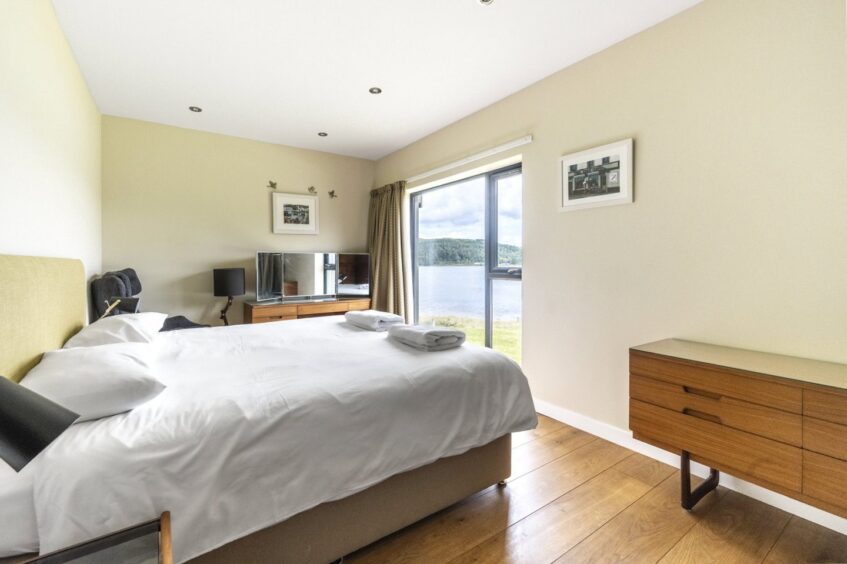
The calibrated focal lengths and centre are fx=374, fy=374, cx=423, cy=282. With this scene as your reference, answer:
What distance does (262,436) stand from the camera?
1211mm

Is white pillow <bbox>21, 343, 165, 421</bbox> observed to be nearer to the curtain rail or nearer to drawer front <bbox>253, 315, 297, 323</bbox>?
drawer front <bbox>253, 315, 297, 323</bbox>

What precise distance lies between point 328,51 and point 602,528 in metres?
3.10

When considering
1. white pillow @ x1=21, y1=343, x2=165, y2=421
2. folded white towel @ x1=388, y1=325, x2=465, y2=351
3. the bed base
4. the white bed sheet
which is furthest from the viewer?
folded white towel @ x1=388, y1=325, x2=465, y2=351

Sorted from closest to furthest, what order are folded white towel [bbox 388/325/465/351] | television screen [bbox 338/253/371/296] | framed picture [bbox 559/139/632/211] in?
folded white towel [bbox 388/325/465/351], framed picture [bbox 559/139/632/211], television screen [bbox 338/253/371/296]

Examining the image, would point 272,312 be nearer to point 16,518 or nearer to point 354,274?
point 354,274

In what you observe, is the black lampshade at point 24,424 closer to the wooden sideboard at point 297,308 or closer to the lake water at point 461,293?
the lake water at point 461,293

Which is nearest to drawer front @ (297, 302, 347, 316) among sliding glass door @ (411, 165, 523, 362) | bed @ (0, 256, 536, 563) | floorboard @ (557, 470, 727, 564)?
sliding glass door @ (411, 165, 523, 362)

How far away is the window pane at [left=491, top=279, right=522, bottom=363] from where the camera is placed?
3.37m

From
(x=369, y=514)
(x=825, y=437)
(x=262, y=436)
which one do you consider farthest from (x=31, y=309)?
(x=825, y=437)

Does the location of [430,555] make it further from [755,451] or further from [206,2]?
[206,2]

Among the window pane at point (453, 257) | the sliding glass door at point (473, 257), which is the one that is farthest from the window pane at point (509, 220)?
the window pane at point (453, 257)

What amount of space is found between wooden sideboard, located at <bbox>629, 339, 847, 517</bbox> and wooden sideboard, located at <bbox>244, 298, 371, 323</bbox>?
325 cm

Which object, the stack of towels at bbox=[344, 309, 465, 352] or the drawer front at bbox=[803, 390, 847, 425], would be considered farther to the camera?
the stack of towels at bbox=[344, 309, 465, 352]

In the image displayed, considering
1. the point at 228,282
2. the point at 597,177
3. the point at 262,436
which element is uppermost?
the point at 597,177
